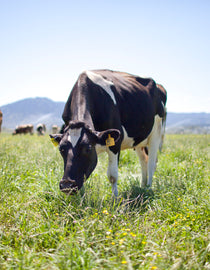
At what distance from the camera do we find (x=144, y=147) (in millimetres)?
6684

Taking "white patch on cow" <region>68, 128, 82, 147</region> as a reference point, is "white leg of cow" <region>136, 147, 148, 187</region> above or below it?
below

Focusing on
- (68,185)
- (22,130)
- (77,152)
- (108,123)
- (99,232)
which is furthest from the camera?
(22,130)

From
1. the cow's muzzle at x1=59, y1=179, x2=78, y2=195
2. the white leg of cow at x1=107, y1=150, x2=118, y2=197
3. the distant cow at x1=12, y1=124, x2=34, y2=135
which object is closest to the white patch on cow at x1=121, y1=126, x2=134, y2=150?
the white leg of cow at x1=107, y1=150, x2=118, y2=197

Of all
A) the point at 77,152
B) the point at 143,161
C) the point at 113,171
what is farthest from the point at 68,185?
the point at 143,161

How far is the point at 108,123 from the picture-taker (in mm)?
4500

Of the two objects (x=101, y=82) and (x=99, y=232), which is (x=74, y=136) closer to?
(x=99, y=232)

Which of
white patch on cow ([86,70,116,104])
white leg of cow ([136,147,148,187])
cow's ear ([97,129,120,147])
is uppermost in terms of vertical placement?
white patch on cow ([86,70,116,104])

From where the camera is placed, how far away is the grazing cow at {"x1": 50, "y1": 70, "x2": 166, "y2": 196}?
3559mm

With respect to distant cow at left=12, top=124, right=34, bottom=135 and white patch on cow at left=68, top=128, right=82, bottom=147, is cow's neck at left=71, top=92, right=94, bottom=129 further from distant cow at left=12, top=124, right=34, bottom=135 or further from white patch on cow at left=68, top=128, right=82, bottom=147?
distant cow at left=12, top=124, right=34, bottom=135

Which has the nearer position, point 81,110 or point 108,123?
point 81,110

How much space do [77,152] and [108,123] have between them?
1.14 meters

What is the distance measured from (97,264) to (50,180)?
2.32m

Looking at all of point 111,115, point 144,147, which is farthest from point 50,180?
point 144,147

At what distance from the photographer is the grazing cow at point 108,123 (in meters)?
3.56
